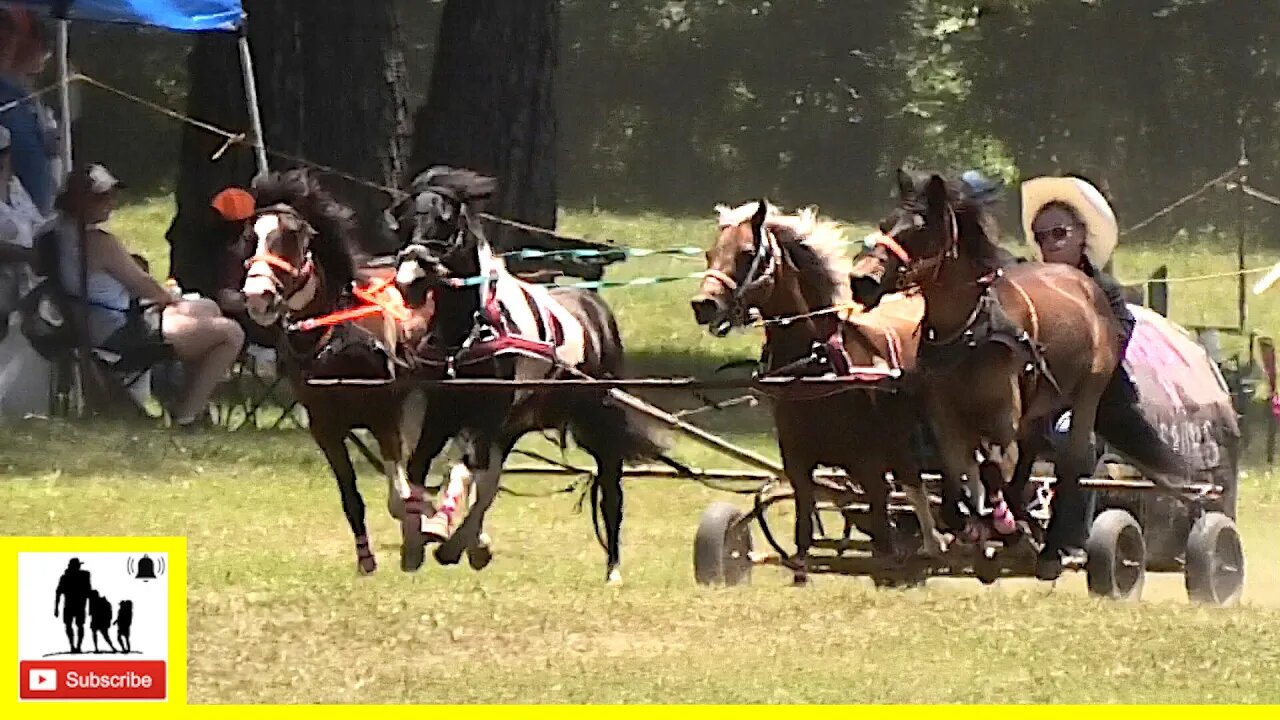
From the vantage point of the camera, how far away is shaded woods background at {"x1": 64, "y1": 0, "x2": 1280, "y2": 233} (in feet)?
36.1

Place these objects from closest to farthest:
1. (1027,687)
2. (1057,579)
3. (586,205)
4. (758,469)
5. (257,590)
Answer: (1027,687)
(257,590)
(1057,579)
(758,469)
(586,205)

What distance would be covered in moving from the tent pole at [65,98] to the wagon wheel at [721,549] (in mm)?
3399

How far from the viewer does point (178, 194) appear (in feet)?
36.7

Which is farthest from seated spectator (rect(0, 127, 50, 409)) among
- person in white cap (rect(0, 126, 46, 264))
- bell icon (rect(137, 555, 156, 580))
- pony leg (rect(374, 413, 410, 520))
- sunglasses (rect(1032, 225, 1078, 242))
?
sunglasses (rect(1032, 225, 1078, 242))

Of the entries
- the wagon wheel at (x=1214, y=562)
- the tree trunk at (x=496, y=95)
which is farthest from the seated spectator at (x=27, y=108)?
the wagon wheel at (x=1214, y=562)

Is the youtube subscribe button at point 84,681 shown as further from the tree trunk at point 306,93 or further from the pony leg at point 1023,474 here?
the tree trunk at point 306,93

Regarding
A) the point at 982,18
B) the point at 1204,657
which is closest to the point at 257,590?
the point at 1204,657

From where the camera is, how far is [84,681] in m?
7.03

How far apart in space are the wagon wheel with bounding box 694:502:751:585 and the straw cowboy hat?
1.30 m

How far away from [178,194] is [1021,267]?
406 cm

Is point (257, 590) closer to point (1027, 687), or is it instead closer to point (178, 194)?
point (1027, 687)

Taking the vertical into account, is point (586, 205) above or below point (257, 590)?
above

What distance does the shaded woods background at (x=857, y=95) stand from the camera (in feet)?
36.1

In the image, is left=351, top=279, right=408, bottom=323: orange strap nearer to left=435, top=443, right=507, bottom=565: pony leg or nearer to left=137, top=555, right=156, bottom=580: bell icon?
left=435, top=443, right=507, bottom=565: pony leg
